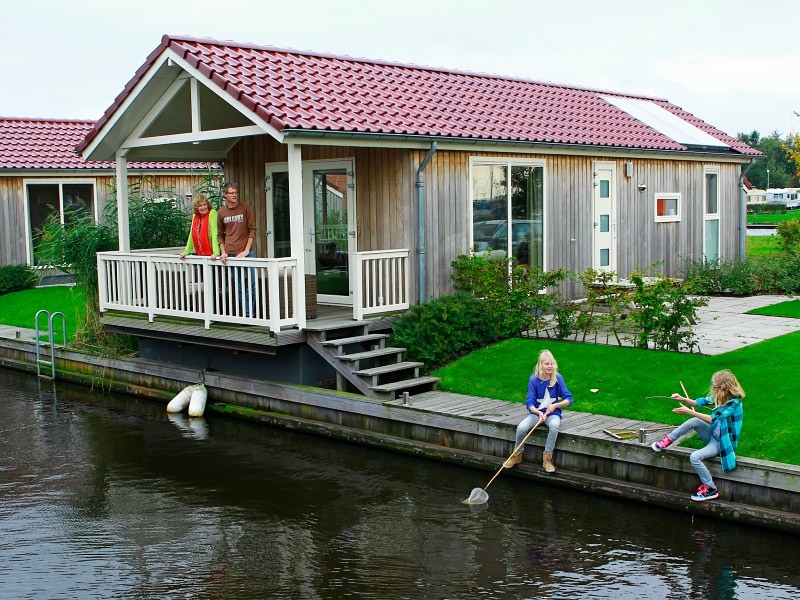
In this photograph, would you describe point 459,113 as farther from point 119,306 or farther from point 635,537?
point 635,537

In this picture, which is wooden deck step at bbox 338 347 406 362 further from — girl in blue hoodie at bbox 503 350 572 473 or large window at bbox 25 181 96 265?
large window at bbox 25 181 96 265

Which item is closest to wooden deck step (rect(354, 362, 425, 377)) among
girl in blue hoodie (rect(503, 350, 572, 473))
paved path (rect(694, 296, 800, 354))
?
girl in blue hoodie (rect(503, 350, 572, 473))

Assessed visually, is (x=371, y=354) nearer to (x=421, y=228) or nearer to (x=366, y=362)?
(x=366, y=362)

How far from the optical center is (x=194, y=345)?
13211 mm

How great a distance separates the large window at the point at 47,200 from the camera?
22.2 metres

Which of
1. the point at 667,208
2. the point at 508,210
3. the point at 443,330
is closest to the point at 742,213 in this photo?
the point at 667,208

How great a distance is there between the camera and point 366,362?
38.4 ft

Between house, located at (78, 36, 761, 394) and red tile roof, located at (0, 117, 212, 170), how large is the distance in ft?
27.8

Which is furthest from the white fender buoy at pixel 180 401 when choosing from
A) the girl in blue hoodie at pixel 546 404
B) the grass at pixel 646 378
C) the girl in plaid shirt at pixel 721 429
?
the girl in plaid shirt at pixel 721 429

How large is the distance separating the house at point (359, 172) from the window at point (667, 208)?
0.76 metres

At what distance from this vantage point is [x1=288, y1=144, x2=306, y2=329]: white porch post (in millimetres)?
10891

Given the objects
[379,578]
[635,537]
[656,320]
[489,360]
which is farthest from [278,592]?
[656,320]

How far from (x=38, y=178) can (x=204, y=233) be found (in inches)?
458

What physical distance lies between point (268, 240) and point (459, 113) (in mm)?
3422
